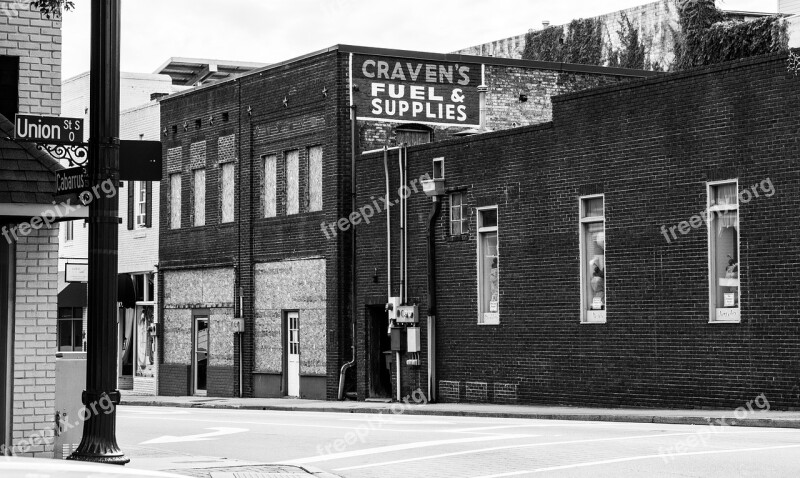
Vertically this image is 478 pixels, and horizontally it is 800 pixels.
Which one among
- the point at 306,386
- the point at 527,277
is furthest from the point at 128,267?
the point at 527,277

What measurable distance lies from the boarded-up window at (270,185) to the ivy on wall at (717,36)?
42.3ft

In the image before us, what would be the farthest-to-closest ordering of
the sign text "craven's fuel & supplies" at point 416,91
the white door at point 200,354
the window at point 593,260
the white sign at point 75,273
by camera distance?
the white door at point 200,354 < the sign text "craven's fuel & supplies" at point 416,91 < the window at point 593,260 < the white sign at point 75,273

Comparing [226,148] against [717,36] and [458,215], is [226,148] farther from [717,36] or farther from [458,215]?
[717,36]

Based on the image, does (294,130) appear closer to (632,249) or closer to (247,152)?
(247,152)

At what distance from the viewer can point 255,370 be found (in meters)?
37.4

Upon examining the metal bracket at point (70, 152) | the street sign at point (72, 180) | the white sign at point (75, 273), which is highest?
the metal bracket at point (70, 152)

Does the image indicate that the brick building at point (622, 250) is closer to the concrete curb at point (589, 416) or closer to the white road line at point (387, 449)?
the concrete curb at point (589, 416)

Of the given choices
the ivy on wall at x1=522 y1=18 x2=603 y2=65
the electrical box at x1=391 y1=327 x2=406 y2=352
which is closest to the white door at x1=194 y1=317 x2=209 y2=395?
the electrical box at x1=391 y1=327 x2=406 y2=352

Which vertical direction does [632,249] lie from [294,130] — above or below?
below

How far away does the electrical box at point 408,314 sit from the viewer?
3072 cm

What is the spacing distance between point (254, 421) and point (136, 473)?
20.5 metres

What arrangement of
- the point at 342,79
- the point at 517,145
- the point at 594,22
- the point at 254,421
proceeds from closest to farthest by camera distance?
the point at 254,421 < the point at 517,145 < the point at 342,79 < the point at 594,22

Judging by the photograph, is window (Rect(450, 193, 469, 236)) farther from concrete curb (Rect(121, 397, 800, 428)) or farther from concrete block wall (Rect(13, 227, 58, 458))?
concrete block wall (Rect(13, 227, 58, 458))

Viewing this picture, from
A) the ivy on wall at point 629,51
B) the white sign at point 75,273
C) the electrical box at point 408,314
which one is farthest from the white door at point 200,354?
the white sign at point 75,273
